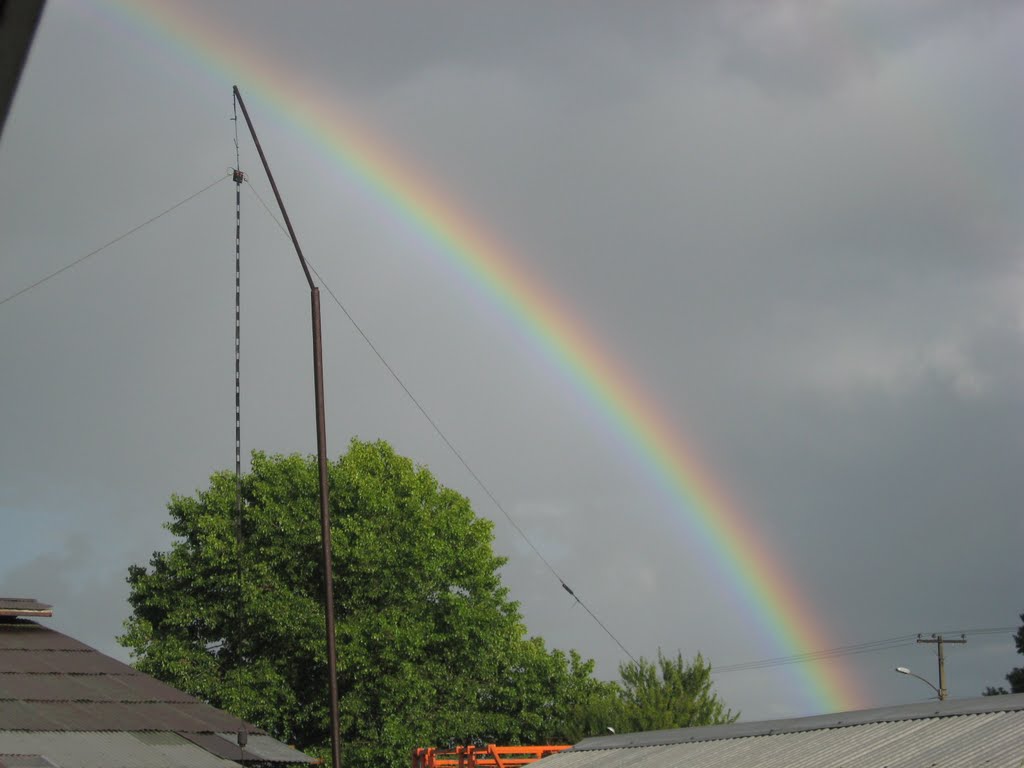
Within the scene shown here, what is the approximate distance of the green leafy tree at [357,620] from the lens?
4316 cm

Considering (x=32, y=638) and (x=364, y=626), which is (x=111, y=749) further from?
(x=364, y=626)

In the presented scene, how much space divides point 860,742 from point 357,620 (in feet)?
91.5

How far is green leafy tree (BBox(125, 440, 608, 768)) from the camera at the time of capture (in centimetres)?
4316

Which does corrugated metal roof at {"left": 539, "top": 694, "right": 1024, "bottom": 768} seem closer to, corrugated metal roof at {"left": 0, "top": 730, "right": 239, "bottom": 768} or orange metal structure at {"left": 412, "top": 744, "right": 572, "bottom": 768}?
orange metal structure at {"left": 412, "top": 744, "right": 572, "bottom": 768}

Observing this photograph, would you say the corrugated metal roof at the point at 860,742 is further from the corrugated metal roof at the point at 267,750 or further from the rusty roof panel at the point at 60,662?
the rusty roof panel at the point at 60,662

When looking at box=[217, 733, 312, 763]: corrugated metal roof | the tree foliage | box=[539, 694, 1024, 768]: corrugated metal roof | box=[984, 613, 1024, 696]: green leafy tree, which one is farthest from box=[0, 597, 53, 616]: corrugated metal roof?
box=[984, 613, 1024, 696]: green leafy tree

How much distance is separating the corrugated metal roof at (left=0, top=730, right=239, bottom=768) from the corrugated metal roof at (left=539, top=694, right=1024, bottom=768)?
874 centimetres

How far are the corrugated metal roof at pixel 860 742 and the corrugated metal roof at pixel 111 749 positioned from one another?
8739 millimetres

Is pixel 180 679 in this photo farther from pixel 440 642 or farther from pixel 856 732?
pixel 856 732

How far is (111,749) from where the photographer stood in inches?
680

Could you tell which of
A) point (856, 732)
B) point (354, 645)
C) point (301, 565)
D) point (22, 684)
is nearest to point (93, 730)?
point (22, 684)

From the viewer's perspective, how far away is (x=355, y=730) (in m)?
43.8

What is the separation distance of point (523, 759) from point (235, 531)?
18006 millimetres

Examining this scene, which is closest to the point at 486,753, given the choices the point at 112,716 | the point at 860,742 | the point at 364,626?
the point at 364,626
